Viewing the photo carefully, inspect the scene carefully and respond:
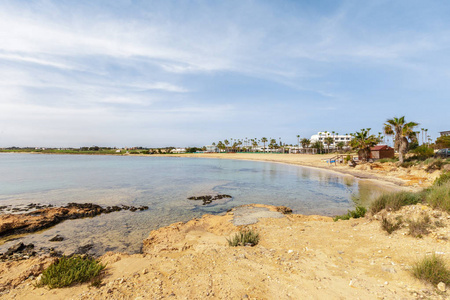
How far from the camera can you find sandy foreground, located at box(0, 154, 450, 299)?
4.54 metres

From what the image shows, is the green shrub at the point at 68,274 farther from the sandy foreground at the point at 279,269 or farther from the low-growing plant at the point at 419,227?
the low-growing plant at the point at 419,227

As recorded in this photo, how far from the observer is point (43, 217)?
42.8 ft

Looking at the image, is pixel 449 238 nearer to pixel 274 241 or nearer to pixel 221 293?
pixel 274 241

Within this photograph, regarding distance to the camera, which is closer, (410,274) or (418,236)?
(410,274)

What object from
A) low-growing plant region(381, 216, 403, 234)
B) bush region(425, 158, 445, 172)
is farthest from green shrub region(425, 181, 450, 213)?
bush region(425, 158, 445, 172)

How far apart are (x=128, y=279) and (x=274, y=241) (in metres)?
4.91

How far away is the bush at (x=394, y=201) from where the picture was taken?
909cm

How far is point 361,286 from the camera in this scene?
462cm

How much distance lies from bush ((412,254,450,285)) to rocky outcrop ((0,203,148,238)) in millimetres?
15532

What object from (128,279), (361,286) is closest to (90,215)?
(128,279)

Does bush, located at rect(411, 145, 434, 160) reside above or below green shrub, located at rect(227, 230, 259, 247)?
above

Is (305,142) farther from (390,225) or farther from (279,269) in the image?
(279,269)

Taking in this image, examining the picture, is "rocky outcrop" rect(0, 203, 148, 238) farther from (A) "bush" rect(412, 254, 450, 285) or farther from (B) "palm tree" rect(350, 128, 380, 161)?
(B) "palm tree" rect(350, 128, 380, 161)

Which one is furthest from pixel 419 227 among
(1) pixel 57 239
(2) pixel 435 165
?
(2) pixel 435 165
